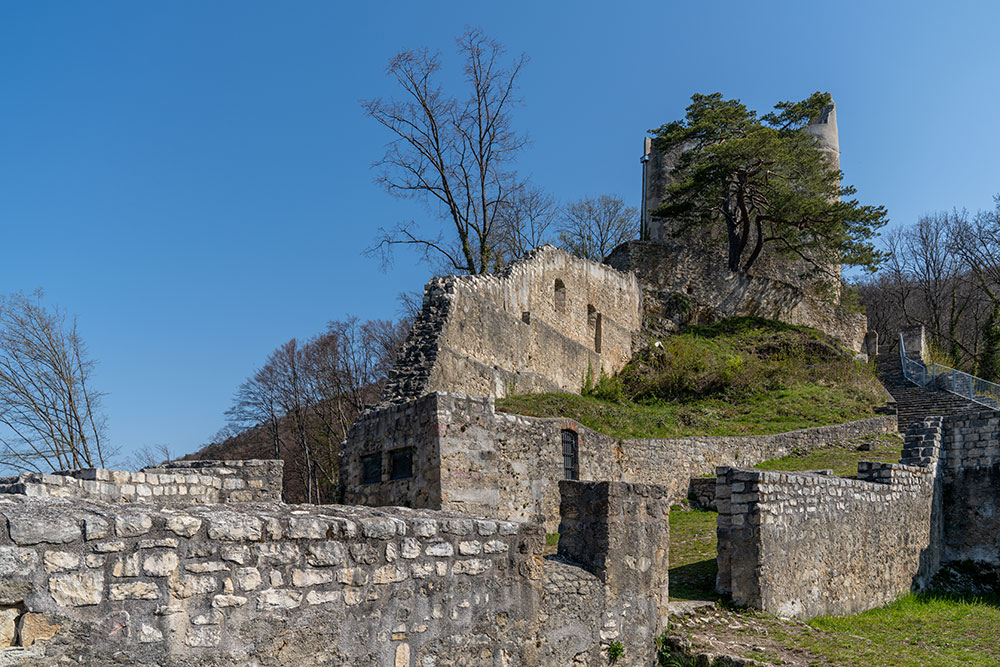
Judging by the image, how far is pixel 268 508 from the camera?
4426 mm

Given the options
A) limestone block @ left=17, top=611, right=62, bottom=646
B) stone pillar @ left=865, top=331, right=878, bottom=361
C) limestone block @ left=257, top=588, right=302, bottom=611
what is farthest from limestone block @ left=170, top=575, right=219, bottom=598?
stone pillar @ left=865, top=331, right=878, bottom=361

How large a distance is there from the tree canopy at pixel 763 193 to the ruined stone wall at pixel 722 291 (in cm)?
108

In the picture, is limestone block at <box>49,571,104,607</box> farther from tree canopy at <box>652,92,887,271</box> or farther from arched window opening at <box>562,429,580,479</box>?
tree canopy at <box>652,92,887,271</box>

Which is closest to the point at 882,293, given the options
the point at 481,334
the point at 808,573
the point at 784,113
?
the point at 784,113

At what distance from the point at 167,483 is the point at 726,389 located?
19.8 metres

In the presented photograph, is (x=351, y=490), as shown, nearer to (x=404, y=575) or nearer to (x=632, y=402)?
(x=404, y=575)

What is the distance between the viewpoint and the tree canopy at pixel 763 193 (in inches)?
1248

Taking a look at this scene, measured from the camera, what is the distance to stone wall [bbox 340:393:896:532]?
1134cm

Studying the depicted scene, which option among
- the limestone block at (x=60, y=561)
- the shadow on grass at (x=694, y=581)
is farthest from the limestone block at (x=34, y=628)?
the shadow on grass at (x=694, y=581)

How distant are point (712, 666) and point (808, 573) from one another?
3396 mm

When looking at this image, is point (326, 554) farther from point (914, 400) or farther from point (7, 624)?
point (914, 400)

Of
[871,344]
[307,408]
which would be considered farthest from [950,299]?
[307,408]

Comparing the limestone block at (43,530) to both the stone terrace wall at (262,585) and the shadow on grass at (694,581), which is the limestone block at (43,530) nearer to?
the stone terrace wall at (262,585)

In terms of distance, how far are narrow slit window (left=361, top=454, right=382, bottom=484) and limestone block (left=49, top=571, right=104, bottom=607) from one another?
340 inches
